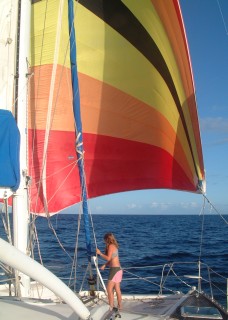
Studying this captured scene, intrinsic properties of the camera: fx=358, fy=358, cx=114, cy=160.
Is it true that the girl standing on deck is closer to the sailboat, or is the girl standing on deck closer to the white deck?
the white deck

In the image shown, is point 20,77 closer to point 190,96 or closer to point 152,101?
point 152,101

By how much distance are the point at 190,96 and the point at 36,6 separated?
3449mm

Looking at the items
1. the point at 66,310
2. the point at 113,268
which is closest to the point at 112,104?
the point at 113,268

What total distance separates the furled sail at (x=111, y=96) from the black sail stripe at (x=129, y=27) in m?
0.02

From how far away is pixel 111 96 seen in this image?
6977 millimetres

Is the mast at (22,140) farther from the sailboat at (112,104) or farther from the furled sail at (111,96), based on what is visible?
Answer: the furled sail at (111,96)

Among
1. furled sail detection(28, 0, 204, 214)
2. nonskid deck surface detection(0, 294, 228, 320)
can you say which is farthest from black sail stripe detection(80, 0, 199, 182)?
nonskid deck surface detection(0, 294, 228, 320)

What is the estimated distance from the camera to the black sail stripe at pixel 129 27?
684cm

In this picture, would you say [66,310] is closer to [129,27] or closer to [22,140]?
[22,140]

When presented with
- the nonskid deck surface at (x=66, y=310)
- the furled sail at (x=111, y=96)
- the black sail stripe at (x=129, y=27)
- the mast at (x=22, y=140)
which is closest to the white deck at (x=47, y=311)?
the nonskid deck surface at (x=66, y=310)

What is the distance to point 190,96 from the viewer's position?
7.36m

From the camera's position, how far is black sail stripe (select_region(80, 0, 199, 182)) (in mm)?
6844

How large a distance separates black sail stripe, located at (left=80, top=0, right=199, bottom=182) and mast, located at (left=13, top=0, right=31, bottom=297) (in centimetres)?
203

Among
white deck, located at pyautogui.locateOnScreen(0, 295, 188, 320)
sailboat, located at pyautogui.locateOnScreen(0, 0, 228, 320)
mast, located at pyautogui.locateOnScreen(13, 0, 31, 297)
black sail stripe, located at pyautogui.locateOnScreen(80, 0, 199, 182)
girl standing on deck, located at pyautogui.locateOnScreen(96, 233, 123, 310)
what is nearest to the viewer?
white deck, located at pyautogui.locateOnScreen(0, 295, 188, 320)
